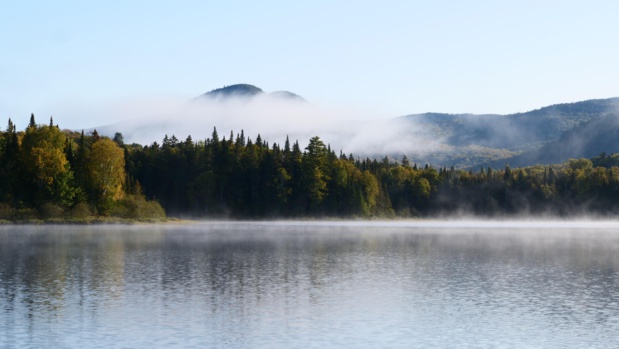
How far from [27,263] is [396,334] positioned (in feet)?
128

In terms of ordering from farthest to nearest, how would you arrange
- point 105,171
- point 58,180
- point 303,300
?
point 105,171 < point 58,180 < point 303,300

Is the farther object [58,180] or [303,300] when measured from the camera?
[58,180]

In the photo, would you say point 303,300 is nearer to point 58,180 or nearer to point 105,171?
point 58,180

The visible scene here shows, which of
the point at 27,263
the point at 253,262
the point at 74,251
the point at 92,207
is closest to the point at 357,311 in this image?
the point at 253,262

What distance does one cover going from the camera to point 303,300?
42.7 meters

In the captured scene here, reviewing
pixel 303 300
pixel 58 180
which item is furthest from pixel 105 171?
pixel 303 300

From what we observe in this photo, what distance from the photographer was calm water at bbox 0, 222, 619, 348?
32156 mm

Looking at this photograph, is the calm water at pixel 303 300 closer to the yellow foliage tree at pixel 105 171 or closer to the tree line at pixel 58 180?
the tree line at pixel 58 180

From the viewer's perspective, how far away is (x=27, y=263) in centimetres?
6125

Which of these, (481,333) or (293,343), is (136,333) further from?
(481,333)

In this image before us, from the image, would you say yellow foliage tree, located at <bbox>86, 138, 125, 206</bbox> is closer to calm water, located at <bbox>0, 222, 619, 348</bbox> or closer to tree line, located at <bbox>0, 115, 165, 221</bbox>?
tree line, located at <bbox>0, 115, 165, 221</bbox>

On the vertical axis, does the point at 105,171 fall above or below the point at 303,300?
above

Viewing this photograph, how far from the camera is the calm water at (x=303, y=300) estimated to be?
32156 mm

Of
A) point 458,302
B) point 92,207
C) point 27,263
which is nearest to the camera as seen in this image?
point 458,302
